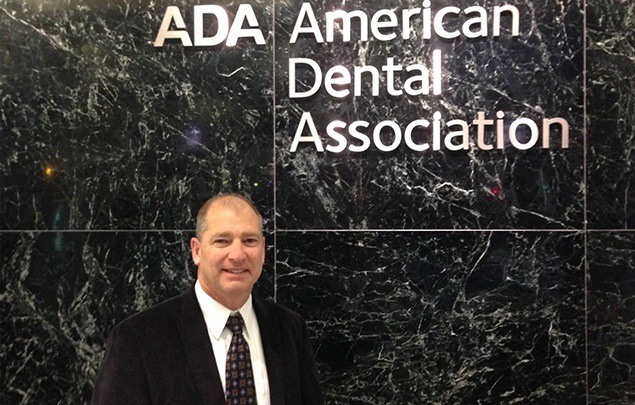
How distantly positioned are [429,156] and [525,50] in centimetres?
64

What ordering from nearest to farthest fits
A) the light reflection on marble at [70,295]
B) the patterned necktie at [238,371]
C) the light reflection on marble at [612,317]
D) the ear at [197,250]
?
the patterned necktie at [238,371] → the ear at [197,250] → the light reflection on marble at [612,317] → the light reflection on marble at [70,295]

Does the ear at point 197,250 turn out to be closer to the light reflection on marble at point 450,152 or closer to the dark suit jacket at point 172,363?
the dark suit jacket at point 172,363

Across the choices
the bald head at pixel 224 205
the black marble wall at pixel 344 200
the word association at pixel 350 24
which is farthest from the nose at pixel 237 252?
the word association at pixel 350 24

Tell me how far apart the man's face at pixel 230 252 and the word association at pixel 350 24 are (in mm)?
1507

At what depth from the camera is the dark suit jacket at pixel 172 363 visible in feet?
8.19

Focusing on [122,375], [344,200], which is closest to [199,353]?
[122,375]

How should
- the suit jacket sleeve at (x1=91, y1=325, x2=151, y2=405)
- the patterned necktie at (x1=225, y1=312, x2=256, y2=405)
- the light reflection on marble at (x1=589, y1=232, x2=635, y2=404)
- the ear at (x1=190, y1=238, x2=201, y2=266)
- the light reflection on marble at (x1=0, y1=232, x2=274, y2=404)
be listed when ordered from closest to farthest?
the suit jacket sleeve at (x1=91, y1=325, x2=151, y2=405)
the patterned necktie at (x1=225, y1=312, x2=256, y2=405)
the ear at (x1=190, y1=238, x2=201, y2=266)
the light reflection on marble at (x1=589, y1=232, x2=635, y2=404)
the light reflection on marble at (x1=0, y1=232, x2=274, y2=404)

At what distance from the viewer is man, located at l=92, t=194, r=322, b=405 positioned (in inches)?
99.0

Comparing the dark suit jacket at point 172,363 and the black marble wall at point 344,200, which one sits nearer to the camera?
the dark suit jacket at point 172,363

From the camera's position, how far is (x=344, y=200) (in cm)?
391

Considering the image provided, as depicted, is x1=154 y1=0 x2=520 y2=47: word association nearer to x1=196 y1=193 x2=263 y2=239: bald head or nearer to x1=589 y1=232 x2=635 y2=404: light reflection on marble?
x1=589 y1=232 x2=635 y2=404: light reflection on marble

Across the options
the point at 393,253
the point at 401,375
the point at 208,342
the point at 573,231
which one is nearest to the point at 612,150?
the point at 573,231

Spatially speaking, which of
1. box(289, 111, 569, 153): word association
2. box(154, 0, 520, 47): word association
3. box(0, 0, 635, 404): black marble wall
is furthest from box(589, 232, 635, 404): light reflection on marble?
box(154, 0, 520, 47): word association

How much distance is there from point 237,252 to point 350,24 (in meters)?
1.68
